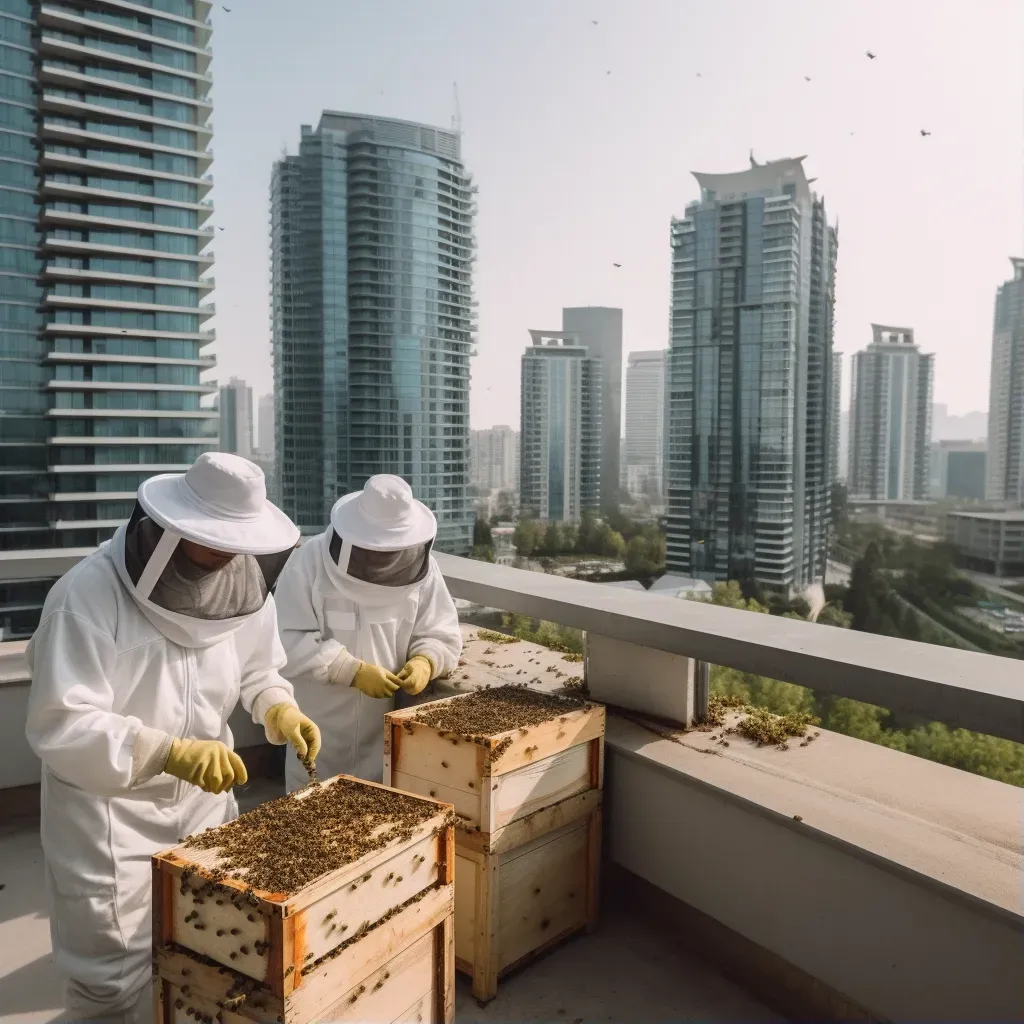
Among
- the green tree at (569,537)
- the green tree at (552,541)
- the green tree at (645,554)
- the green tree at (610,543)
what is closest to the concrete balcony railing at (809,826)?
the green tree at (552,541)

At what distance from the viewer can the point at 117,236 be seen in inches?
1951

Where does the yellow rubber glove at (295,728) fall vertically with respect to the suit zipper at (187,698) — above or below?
below

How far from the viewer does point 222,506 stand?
2186 millimetres

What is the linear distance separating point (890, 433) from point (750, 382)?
17.0 m

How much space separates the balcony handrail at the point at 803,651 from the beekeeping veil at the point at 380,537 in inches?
17.5

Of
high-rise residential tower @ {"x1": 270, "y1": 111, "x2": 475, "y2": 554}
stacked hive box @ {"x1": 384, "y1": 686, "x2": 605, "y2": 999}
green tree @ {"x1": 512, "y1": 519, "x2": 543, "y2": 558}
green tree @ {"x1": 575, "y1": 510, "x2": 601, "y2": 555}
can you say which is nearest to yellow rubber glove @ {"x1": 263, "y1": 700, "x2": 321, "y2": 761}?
stacked hive box @ {"x1": 384, "y1": 686, "x2": 605, "y2": 999}

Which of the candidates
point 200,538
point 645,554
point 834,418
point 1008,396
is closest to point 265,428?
point 645,554

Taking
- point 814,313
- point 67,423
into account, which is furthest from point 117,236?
point 814,313

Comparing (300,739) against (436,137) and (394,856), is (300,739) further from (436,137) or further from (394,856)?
(436,137)

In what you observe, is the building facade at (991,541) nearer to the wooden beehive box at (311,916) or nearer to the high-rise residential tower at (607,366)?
the high-rise residential tower at (607,366)

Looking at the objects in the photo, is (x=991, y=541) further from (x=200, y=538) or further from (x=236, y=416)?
(x=200, y=538)

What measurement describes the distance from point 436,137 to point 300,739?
51.7 meters

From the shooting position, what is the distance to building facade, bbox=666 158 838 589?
1502 inches

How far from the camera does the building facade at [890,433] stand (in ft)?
165
